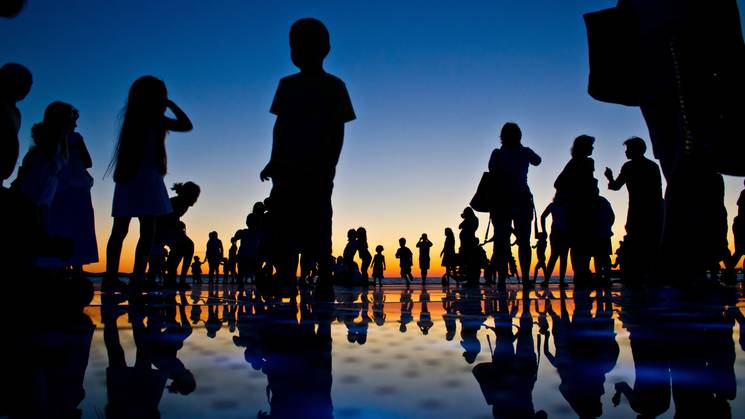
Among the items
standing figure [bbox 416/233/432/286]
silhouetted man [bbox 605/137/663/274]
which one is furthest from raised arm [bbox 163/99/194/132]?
standing figure [bbox 416/233/432/286]

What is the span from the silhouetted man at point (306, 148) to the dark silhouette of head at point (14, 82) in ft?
5.08

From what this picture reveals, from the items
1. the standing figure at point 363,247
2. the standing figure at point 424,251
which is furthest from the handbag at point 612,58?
the standing figure at point 424,251

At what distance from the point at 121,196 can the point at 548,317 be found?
3.76 meters

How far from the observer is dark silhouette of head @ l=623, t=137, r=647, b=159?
6516 mm

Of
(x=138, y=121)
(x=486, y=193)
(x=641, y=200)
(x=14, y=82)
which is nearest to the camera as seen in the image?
(x=14, y=82)

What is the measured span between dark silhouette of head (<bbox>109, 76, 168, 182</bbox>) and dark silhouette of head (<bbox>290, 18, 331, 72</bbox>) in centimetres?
135

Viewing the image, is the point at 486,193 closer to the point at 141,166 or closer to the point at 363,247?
the point at 141,166

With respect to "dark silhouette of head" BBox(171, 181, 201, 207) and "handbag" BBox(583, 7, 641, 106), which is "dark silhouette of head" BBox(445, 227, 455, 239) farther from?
"handbag" BBox(583, 7, 641, 106)

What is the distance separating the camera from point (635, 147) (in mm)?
6590

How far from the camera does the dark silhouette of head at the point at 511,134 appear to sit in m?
6.90

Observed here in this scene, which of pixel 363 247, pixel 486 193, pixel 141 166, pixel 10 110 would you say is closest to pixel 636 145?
pixel 486 193

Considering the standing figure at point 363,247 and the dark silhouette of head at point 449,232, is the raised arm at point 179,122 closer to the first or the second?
the standing figure at point 363,247

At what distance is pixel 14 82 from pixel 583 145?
20.1 ft

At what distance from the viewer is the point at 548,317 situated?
2303mm
